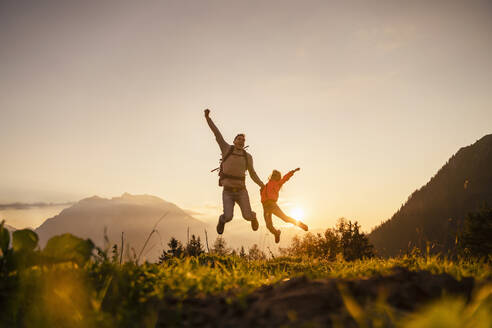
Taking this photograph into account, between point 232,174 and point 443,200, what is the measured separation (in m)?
174

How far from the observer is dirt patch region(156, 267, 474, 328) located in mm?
1994

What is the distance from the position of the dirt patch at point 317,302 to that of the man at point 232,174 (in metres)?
6.04

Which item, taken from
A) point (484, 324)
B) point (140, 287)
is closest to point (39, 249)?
point (140, 287)

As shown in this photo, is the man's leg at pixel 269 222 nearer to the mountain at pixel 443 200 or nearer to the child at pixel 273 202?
the child at pixel 273 202

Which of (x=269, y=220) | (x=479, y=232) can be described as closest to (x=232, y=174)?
(x=269, y=220)

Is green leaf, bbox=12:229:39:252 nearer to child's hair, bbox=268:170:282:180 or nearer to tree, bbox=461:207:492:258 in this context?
child's hair, bbox=268:170:282:180

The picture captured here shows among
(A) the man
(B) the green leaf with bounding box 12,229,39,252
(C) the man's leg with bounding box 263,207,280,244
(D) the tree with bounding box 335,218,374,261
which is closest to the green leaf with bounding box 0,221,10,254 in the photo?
(B) the green leaf with bounding box 12,229,39,252

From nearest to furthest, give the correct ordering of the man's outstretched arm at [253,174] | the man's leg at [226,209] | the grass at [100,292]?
the grass at [100,292]
the man's leg at [226,209]
the man's outstretched arm at [253,174]

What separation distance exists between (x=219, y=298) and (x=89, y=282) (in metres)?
1.29

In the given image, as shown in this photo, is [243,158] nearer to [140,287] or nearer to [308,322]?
[140,287]

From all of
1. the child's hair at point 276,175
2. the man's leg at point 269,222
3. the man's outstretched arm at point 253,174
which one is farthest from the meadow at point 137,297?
the child's hair at point 276,175

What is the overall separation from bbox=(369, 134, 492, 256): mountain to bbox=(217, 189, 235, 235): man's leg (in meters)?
128

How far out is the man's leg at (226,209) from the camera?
8.55 meters

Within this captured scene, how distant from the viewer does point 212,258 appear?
6.26 metres
